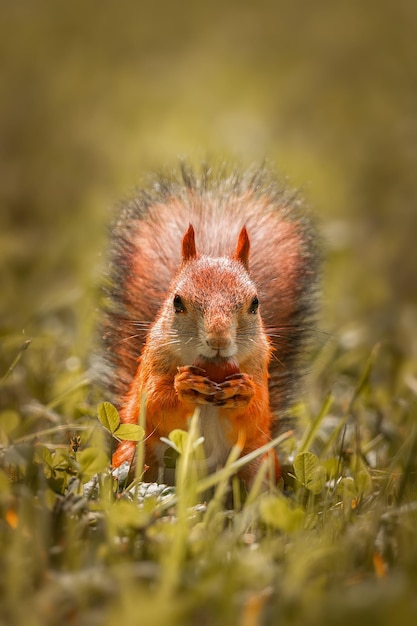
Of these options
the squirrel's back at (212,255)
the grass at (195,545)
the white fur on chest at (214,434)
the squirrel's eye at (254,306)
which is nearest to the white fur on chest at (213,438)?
the white fur on chest at (214,434)

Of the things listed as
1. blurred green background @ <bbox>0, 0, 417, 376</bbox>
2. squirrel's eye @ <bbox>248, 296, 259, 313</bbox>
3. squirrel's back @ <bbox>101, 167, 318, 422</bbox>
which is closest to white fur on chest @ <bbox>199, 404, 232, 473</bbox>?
squirrel's eye @ <bbox>248, 296, 259, 313</bbox>

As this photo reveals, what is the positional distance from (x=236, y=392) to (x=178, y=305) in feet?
0.84

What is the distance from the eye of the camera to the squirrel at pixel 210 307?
1.92m

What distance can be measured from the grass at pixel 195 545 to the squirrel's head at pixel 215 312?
0.23 meters

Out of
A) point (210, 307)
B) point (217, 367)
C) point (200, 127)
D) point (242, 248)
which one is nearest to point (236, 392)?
point (217, 367)

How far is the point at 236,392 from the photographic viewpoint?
1858 millimetres

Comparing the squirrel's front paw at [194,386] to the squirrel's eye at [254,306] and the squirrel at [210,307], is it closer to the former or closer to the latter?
the squirrel at [210,307]

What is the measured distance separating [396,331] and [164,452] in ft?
5.82

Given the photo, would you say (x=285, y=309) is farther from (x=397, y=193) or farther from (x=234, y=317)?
(x=397, y=193)

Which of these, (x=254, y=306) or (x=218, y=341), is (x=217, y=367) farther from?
(x=254, y=306)

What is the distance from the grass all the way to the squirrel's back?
0.91ft

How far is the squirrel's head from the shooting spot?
6.15 feet

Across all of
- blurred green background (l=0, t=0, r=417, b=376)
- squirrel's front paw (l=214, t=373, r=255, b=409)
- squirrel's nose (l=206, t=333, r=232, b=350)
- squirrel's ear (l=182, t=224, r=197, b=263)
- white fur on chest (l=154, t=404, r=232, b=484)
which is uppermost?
blurred green background (l=0, t=0, r=417, b=376)

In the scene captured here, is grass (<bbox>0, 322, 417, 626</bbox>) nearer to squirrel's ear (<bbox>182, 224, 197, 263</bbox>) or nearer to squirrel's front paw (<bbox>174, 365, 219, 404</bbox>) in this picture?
squirrel's front paw (<bbox>174, 365, 219, 404</bbox>)
